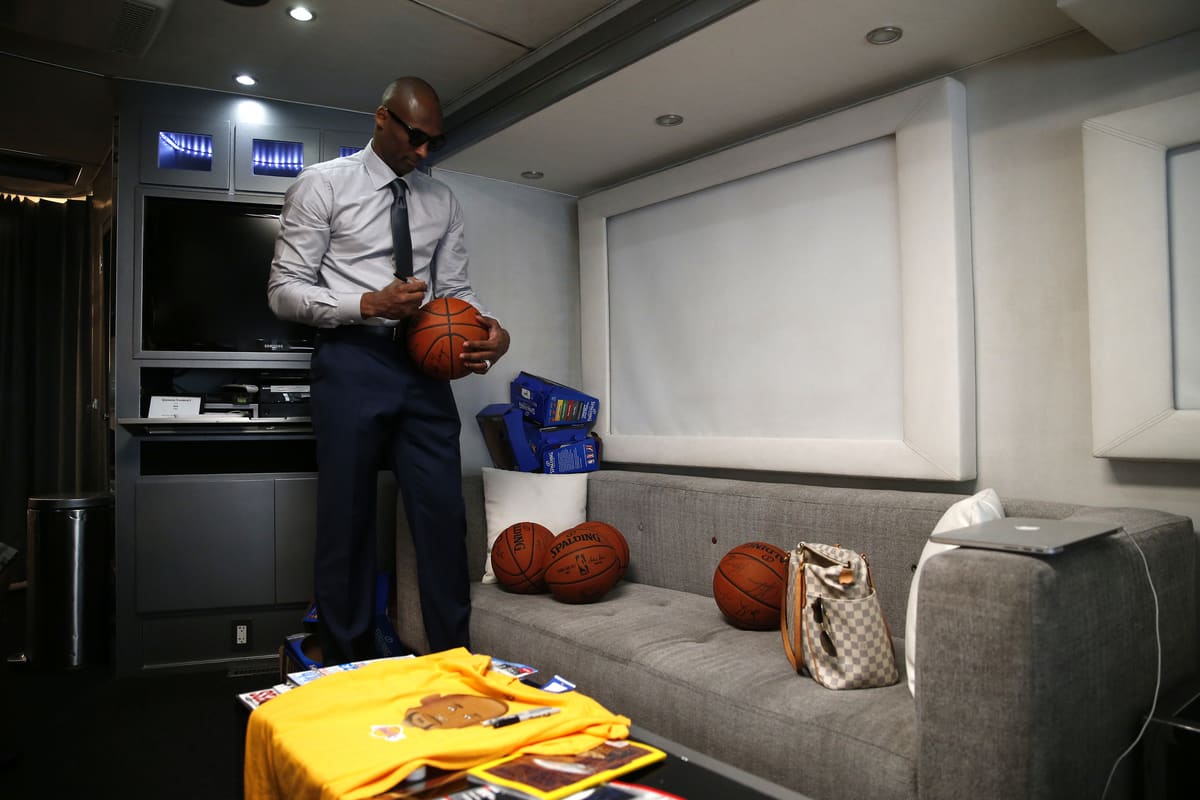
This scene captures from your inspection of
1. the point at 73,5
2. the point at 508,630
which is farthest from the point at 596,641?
the point at 73,5

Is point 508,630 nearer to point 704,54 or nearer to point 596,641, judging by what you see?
point 596,641

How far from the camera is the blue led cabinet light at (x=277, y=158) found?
11.4 feet

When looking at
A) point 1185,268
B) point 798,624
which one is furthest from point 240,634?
point 1185,268

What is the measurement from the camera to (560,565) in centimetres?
257

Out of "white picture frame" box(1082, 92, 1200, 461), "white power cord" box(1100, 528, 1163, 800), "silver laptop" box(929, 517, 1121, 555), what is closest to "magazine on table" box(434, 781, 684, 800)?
"silver laptop" box(929, 517, 1121, 555)

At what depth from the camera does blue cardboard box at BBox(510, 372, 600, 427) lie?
3.37 meters

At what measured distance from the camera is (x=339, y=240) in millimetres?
A: 2619

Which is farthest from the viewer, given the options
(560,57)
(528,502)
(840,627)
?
(528,502)

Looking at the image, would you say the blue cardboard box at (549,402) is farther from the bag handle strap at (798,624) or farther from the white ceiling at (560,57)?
the bag handle strap at (798,624)

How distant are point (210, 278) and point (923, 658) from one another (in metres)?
3.26

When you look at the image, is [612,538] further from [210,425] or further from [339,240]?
[210,425]

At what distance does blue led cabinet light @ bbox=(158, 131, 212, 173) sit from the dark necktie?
1273 millimetres

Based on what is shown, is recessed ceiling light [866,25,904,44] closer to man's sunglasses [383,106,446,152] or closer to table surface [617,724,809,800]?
man's sunglasses [383,106,446,152]

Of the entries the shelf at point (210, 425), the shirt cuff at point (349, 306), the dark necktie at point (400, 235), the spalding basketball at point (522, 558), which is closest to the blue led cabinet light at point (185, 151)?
the shelf at point (210, 425)
